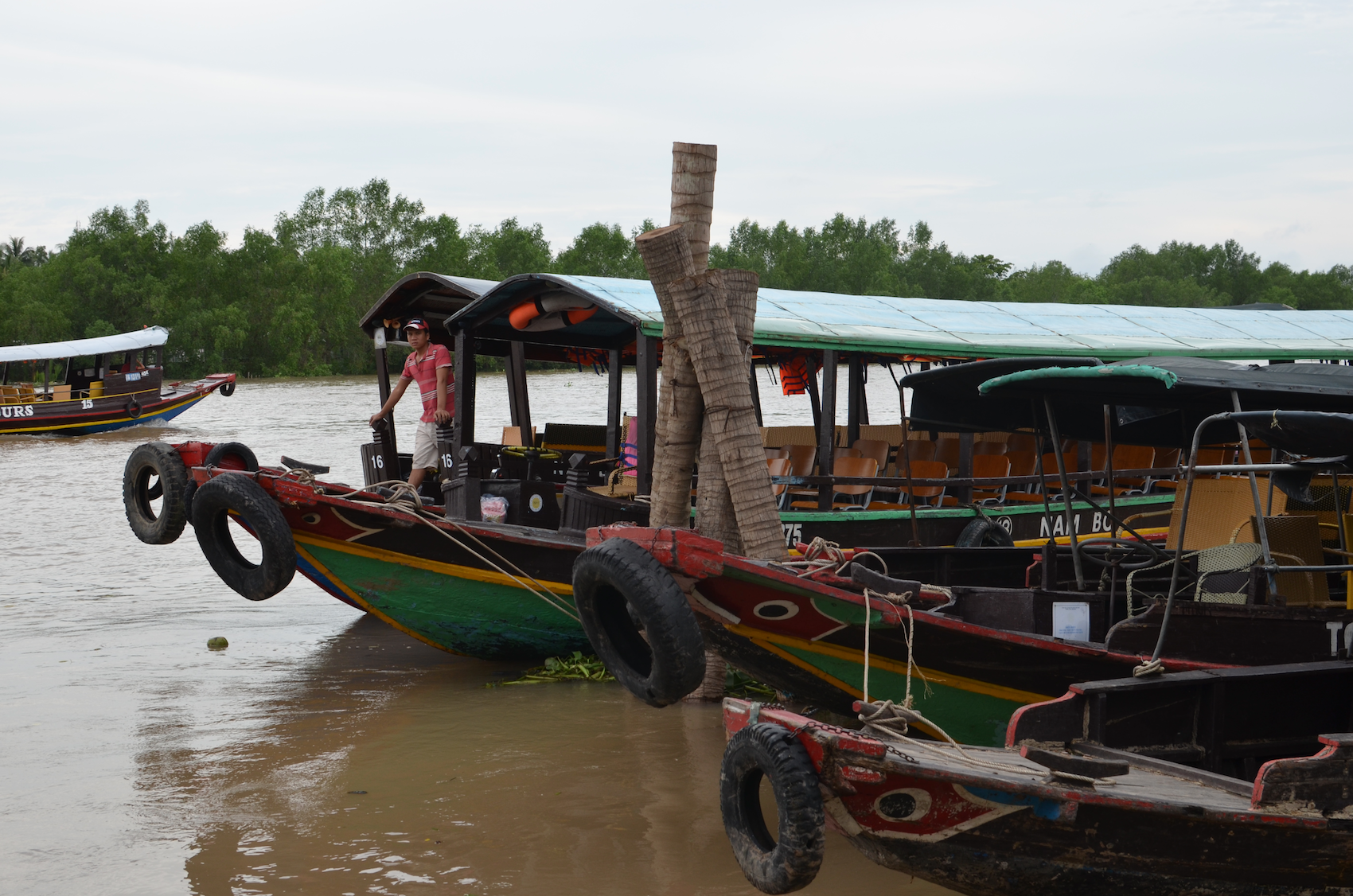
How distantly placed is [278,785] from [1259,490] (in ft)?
15.7

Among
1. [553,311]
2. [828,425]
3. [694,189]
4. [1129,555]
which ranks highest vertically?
[694,189]

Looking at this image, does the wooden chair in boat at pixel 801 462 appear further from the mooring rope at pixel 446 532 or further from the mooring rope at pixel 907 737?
the mooring rope at pixel 907 737

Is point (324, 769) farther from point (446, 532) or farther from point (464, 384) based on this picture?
point (464, 384)

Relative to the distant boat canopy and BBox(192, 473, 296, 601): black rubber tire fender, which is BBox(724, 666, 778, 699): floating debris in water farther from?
the distant boat canopy

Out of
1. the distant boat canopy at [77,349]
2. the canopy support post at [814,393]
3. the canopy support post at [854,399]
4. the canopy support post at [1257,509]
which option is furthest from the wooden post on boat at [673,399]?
the distant boat canopy at [77,349]

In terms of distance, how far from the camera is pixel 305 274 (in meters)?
53.1

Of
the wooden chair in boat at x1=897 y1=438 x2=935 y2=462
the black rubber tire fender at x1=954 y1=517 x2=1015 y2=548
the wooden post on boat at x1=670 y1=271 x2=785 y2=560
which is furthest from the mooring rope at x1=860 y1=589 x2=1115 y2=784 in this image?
the wooden chair in boat at x1=897 y1=438 x2=935 y2=462

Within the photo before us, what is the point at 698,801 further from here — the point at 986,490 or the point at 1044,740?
the point at 986,490

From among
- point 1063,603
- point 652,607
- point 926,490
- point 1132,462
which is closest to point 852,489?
point 926,490

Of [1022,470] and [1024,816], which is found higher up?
[1022,470]

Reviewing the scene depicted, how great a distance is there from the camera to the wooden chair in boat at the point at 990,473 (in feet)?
29.2

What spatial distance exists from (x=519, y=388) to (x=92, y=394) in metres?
22.4

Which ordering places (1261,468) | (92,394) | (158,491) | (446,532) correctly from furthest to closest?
(92,394) → (158,491) → (446,532) → (1261,468)

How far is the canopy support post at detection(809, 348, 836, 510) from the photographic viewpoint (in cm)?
741
